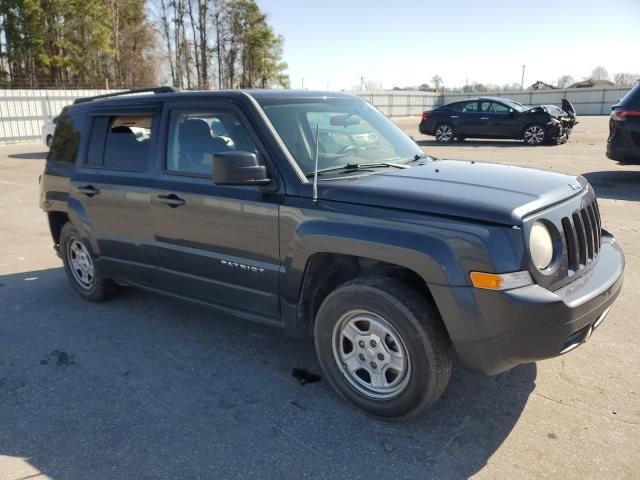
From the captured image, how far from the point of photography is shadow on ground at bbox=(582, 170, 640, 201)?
31.0 feet

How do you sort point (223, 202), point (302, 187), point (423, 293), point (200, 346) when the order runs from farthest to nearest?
point (200, 346) < point (223, 202) < point (302, 187) < point (423, 293)

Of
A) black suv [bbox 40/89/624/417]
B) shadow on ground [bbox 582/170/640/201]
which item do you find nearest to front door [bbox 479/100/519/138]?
shadow on ground [bbox 582/170/640/201]

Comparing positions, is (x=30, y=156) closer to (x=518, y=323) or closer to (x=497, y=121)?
(x=497, y=121)

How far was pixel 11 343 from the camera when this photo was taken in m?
4.32

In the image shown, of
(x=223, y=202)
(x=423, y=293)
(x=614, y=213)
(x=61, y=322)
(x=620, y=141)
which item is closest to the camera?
(x=423, y=293)

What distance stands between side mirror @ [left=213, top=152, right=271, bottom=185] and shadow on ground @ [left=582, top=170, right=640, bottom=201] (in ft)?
26.4

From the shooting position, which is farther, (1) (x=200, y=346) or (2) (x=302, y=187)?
(1) (x=200, y=346)

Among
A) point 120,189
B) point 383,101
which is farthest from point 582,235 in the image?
point 383,101

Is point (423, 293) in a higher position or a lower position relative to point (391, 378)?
higher

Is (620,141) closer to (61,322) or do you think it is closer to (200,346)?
(200,346)

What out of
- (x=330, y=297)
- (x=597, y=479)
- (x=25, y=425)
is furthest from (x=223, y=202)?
(x=597, y=479)

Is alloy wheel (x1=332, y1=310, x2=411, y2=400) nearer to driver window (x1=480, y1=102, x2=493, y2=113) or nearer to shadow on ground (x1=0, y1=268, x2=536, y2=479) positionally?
shadow on ground (x1=0, y1=268, x2=536, y2=479)

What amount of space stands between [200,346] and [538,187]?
2693 millimetres

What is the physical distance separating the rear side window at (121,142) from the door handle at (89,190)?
0.21 metres
